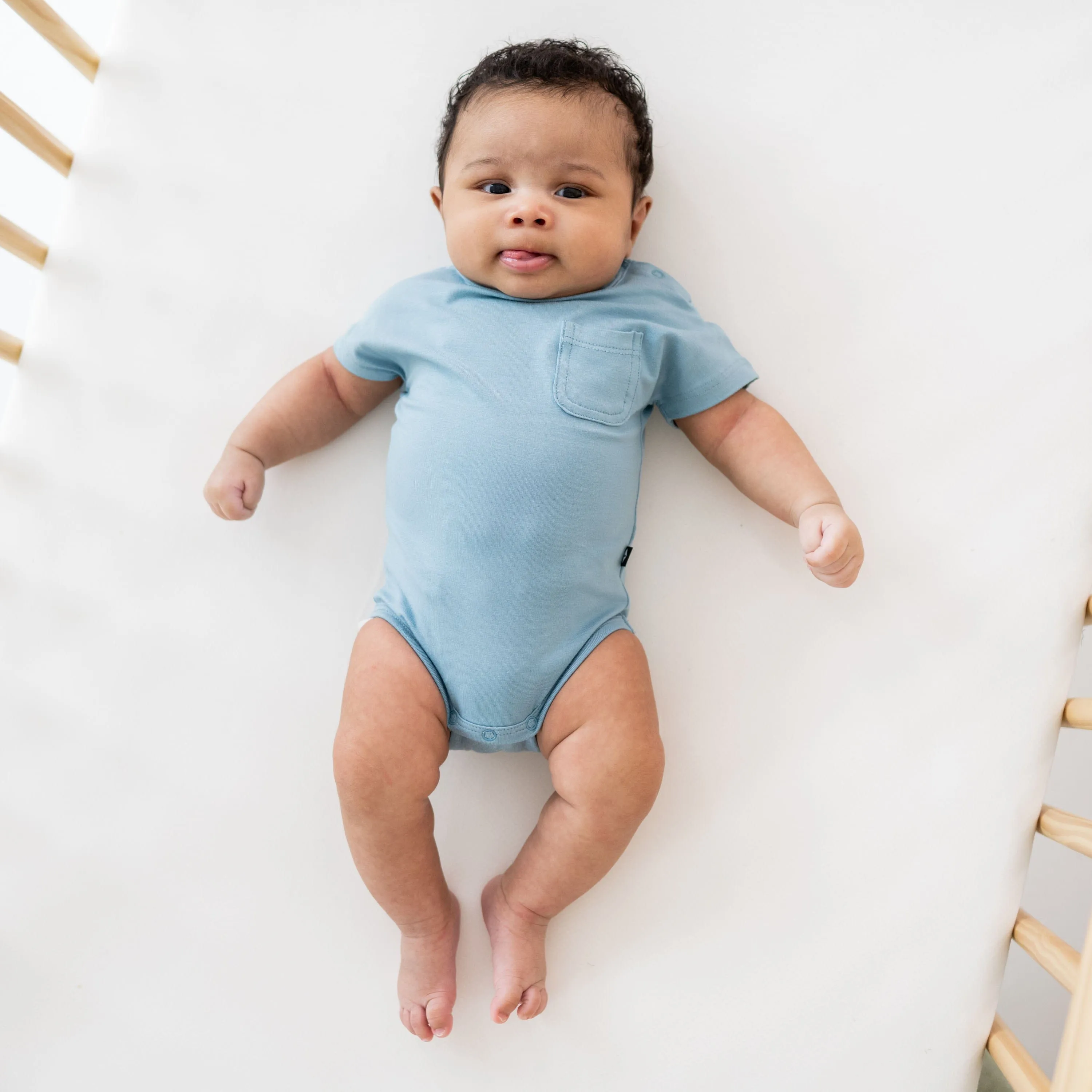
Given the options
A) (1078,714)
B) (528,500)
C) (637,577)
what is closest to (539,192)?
(528,500)

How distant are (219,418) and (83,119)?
1.29ft

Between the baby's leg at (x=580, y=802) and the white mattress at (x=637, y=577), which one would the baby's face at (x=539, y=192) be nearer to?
the white mattress at (x=637, y=577)

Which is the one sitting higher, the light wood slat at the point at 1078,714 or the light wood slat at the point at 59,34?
the light wood slat at the point at 59,34

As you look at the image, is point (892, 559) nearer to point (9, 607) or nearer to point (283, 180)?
point (283, 180)

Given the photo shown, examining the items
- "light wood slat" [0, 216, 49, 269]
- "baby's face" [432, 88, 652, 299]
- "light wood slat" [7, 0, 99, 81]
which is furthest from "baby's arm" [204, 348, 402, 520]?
"light wood slat" [7, 0, 99, 81]

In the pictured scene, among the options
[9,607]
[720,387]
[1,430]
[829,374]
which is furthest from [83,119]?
[829,374]

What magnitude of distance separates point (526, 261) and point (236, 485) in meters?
0.39

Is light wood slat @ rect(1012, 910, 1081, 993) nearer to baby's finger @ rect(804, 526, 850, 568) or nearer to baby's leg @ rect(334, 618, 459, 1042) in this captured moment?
baby's finger @ rect(804, 526, 850, 568)

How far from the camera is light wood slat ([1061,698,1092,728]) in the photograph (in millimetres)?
863

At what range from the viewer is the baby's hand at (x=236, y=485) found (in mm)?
928

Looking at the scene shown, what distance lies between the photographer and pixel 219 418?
101 cm

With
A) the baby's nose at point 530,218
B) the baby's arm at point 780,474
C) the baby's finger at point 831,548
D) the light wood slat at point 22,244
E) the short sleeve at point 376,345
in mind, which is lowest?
the baby's finger at point 831,548

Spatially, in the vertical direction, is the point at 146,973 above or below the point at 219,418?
below

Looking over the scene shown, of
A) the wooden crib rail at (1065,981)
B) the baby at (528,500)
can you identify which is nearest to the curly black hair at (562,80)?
the baby at (528,500)
